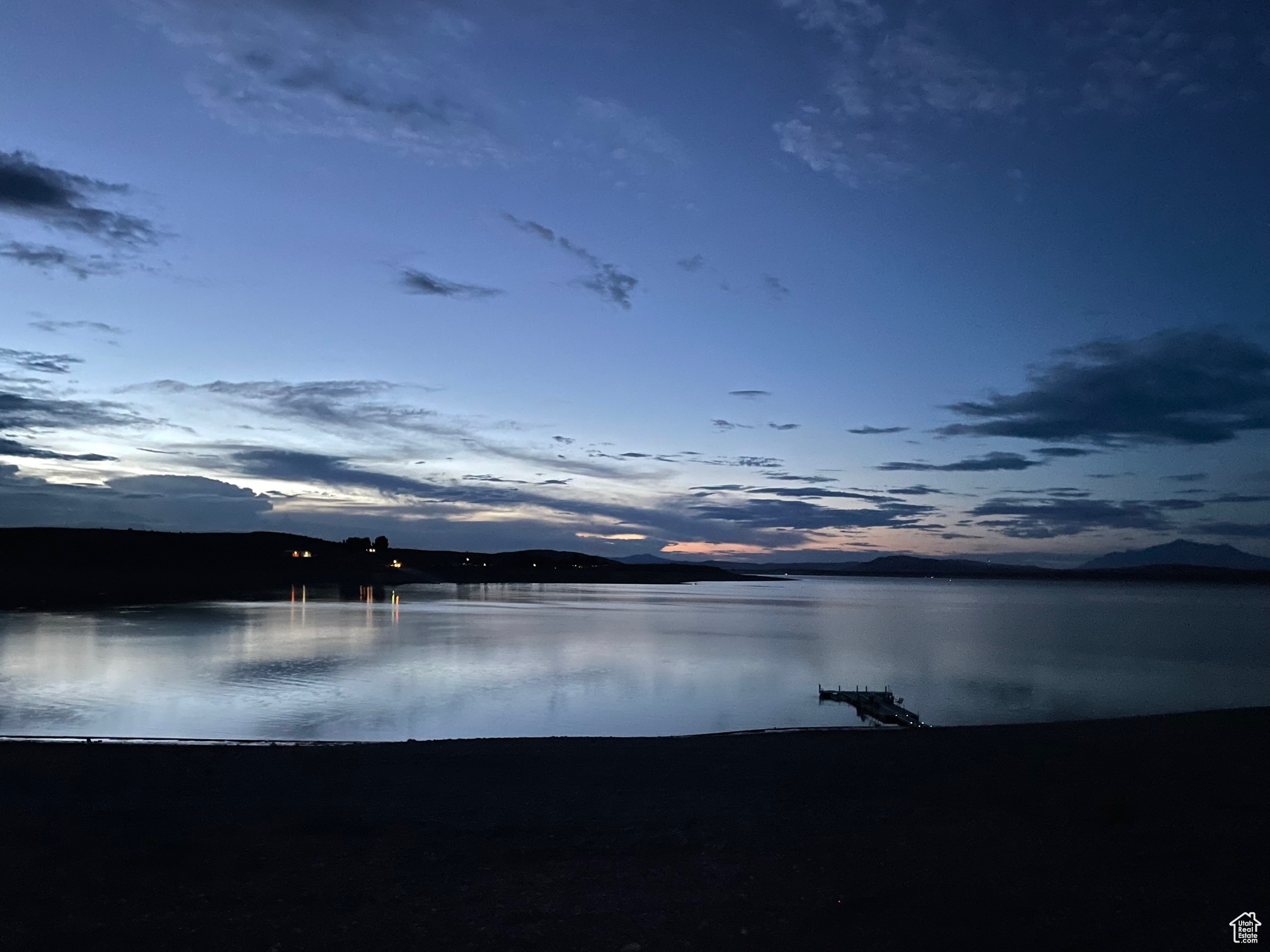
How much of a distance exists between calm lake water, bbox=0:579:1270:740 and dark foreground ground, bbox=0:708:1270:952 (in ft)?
29.0

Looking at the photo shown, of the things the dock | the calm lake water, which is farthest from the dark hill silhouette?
the dock

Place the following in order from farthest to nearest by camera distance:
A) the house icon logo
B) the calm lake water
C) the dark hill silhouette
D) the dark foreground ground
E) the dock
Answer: the dark hill silhouette, the dock, the calm lake water, the dark foreground ground, the house icon logo

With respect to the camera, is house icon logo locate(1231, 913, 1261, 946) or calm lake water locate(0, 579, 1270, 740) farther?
calm lake water locate(0, 579, 1270, 740)

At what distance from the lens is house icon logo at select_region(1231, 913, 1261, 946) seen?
6332 mm

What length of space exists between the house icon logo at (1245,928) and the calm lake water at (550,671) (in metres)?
15.6

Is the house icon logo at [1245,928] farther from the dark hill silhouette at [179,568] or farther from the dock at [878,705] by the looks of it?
the dark hill silhouette at [179,568]

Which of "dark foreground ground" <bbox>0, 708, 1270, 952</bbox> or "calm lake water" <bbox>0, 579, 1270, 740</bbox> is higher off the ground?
"dark foreground ground" <bbox>0, 708, 1270, 952</bbox>

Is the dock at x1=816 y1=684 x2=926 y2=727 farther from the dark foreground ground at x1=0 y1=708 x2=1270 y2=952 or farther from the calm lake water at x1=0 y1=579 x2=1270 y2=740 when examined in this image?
the dark foreground ground at x1=0 y1=708 x2=1270 y2=952

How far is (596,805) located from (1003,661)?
127 ft

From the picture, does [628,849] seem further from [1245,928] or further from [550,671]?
[550,671]

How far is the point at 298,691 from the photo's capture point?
26734 millimetres

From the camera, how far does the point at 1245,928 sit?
6.49 metres

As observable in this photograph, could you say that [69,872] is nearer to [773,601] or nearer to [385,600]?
[385,600]

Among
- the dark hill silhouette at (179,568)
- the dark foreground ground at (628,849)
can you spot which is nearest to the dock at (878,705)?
the dark foreground ground at (628,849)
